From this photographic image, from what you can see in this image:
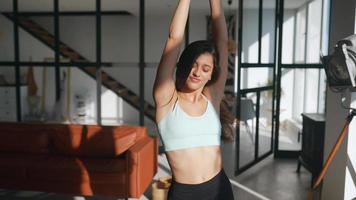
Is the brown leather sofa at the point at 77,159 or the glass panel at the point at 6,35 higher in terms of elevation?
the glass panel at the point at 6,35

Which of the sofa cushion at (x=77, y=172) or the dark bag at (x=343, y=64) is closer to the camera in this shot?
the dark bag at (x=343, y=64)

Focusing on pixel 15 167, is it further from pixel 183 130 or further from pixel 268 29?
pixel 268 29

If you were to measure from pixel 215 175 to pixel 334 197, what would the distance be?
2510 millimetres

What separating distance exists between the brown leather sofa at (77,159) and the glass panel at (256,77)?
1820 mm

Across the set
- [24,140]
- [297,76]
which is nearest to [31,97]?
[24,140]

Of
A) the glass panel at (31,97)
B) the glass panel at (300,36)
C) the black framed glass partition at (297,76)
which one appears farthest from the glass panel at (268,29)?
the glass panel at (31,97)

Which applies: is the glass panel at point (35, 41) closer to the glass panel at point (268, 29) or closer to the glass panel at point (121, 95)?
the glass panel at point (121, 95)

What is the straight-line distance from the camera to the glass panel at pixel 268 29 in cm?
503

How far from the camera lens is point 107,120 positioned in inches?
333

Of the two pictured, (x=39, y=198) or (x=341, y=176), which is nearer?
(x=341, y=176)

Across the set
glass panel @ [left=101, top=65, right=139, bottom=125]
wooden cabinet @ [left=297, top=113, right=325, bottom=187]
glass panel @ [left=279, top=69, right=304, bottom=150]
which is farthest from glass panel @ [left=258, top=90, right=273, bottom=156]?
glass panel @ [left=101, top=65, right=139, bottom=125]

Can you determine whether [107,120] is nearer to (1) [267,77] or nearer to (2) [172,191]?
(1) [267,77]

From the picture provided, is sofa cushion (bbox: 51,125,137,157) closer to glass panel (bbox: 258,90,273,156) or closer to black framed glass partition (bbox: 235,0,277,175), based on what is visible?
black framed glass partition (bbox: 235,0,277,175)

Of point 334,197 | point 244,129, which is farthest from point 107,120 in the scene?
point 334,197
